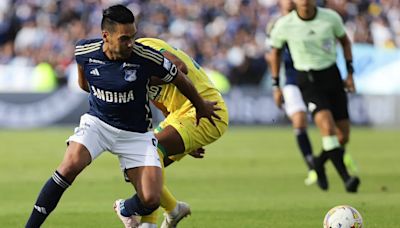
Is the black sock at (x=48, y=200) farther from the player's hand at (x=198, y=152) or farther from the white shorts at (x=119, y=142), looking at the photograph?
the player's hand at (x=198, y=152)

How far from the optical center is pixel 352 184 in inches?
510

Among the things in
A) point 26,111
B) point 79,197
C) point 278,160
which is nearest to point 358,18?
point 26,111

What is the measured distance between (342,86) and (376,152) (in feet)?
21.1

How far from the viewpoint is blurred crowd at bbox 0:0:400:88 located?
2931cm

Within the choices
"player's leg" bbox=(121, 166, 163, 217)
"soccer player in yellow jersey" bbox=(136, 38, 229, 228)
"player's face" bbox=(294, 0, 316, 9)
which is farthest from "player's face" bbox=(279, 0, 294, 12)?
"player's leg" bbox=(121, 166, 163, 217)

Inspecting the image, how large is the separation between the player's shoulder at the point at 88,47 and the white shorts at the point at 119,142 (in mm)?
560

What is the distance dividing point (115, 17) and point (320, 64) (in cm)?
588

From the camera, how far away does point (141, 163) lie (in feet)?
28.0

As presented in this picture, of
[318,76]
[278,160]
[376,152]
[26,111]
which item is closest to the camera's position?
[318,76]

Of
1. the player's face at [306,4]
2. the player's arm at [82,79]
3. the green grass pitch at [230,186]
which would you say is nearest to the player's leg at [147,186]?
the player's arm at [82,79]

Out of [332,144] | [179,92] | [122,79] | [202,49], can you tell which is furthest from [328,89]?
[202,49]

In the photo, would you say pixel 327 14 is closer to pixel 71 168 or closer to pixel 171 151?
pixel 171 151

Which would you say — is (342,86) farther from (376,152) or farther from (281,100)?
(376,152)

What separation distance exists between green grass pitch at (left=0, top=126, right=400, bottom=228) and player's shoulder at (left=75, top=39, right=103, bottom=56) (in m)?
2.15
